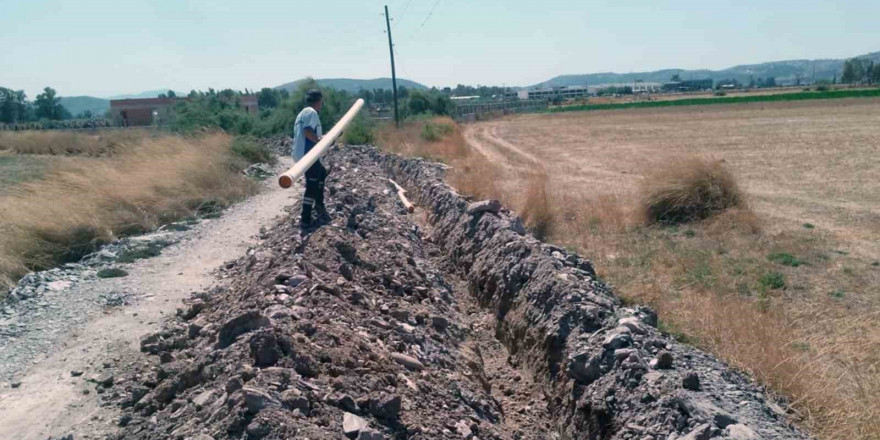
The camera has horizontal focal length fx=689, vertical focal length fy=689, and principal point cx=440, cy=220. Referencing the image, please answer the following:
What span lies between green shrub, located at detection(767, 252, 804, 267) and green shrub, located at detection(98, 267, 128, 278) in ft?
29.4

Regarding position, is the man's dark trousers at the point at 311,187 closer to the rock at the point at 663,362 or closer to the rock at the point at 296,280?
the rock at the point at 296,280

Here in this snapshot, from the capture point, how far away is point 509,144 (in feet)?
128

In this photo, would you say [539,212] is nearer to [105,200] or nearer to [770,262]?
[770,262]

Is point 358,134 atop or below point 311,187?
below

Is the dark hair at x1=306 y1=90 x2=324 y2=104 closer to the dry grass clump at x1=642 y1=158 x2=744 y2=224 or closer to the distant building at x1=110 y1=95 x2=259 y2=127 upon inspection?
the dry grass clump at x1=642 y1=158 x2=744 y2=224

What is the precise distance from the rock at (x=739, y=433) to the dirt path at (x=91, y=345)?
404cm

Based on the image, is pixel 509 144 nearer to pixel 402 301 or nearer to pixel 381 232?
pixel 381 232

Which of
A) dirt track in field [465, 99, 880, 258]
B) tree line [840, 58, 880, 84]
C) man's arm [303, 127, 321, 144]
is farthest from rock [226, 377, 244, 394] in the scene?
tree line [840, 58, 880, 84]

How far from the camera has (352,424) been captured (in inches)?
166

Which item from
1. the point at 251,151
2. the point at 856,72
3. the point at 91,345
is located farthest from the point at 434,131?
the point at 856,72

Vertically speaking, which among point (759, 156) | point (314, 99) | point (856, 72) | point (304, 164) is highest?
point (856, 72)

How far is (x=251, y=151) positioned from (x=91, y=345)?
16719 millimetres

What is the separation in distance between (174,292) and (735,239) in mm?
8732

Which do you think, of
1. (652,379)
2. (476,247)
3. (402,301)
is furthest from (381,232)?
(652,379)
